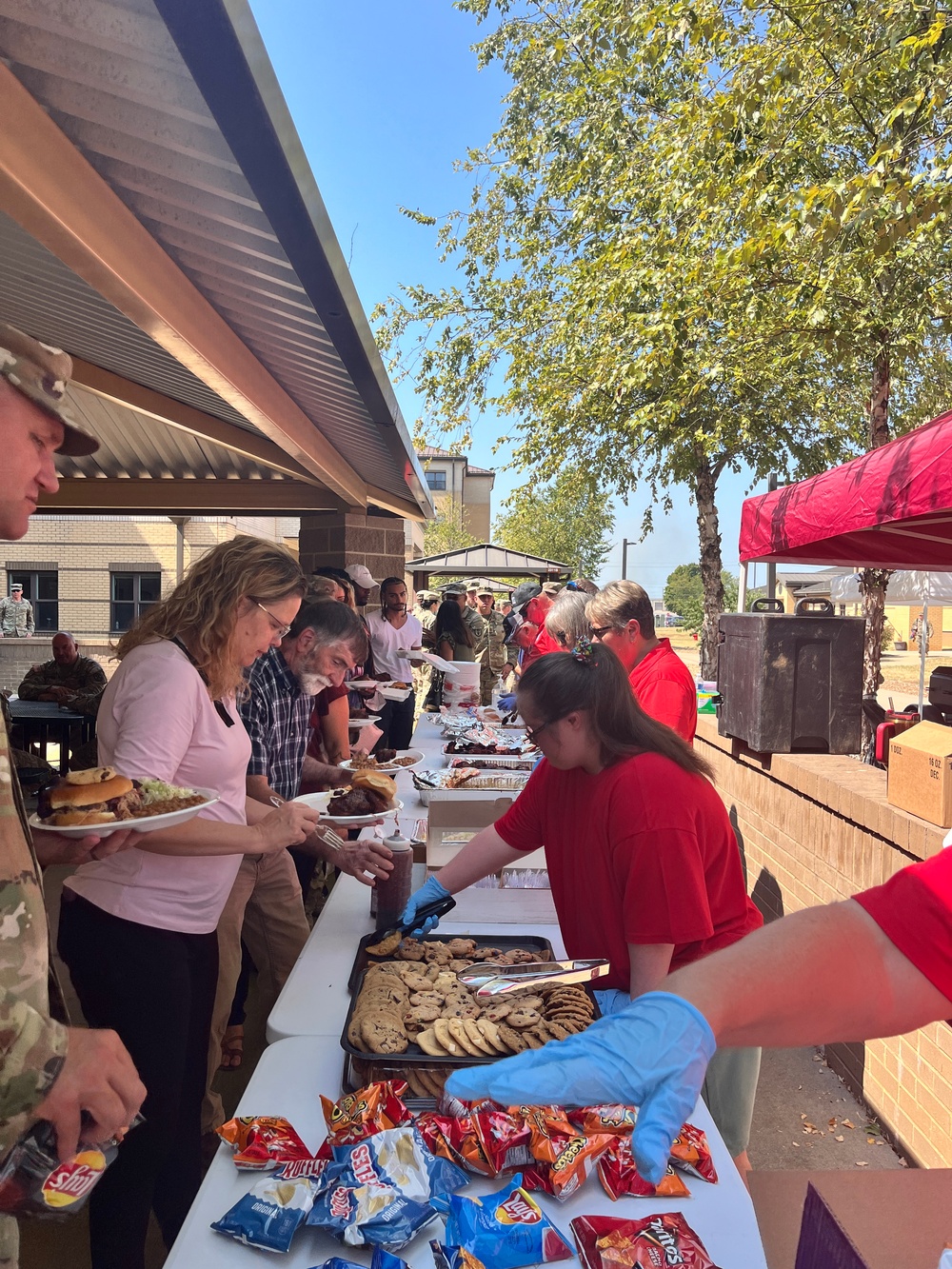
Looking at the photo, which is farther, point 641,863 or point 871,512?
point 871,512

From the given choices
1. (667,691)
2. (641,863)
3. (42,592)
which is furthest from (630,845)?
(42,592)

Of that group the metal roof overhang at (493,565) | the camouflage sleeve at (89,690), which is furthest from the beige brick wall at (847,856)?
the metal roof overhang at (493,565)

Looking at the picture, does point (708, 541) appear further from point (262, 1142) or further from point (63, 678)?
point (262, 1142)

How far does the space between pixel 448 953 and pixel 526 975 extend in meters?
0.38

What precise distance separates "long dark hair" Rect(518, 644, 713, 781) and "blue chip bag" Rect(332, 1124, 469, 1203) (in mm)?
1089

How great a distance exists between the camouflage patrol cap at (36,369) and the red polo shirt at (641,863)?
58.0 inches

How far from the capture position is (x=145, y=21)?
5.31ft

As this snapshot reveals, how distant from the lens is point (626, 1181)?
1433 millimetres

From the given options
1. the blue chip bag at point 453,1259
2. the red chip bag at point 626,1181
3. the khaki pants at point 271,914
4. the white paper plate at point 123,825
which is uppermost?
the white paper plate at point 123,825

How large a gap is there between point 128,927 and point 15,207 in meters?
1.66

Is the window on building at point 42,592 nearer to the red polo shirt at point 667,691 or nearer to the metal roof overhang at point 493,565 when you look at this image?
the metal roof overhang at point 493,565

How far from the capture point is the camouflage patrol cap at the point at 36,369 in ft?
4.15

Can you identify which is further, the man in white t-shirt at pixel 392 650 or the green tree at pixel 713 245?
the man in white t-shirt at pixel 392 650

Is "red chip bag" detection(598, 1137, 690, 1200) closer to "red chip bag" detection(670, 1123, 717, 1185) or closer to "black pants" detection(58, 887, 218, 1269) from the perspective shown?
"red chip bag" detection(670, 1123, 717, 1185)
